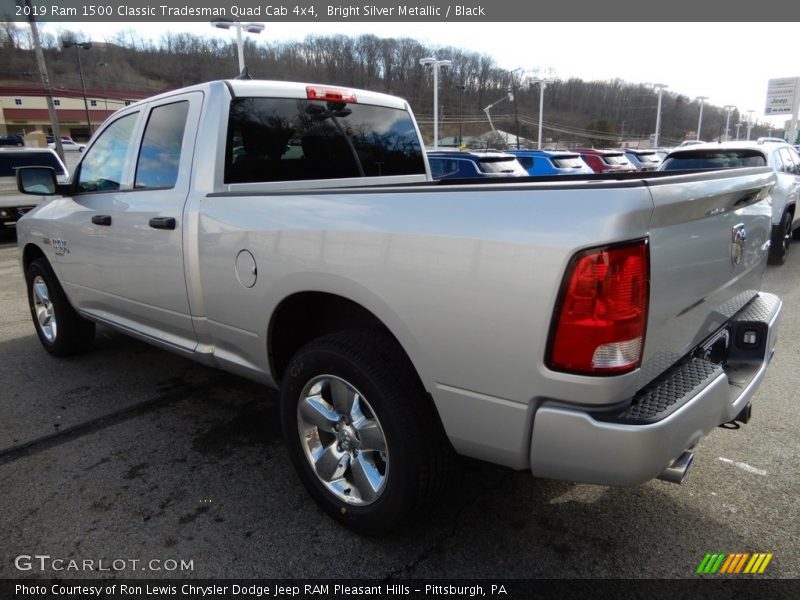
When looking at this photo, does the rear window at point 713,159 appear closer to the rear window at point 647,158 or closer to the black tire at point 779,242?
the black tire at point 779,242

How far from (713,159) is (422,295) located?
23.3 ft

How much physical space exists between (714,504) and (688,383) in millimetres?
1019

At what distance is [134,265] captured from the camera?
11.1ft

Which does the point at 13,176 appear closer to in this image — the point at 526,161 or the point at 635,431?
the point at 526,161

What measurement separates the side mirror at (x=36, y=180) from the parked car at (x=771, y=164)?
6.27m

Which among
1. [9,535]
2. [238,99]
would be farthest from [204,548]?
[238,99]

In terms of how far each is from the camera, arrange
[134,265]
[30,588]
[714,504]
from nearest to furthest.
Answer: [30,588], [714,504], [134,265]

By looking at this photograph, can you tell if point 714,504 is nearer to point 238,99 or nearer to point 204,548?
point 204,548

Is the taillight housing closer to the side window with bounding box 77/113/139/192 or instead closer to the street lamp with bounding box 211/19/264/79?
the side window with bounding box 77/113/139/192

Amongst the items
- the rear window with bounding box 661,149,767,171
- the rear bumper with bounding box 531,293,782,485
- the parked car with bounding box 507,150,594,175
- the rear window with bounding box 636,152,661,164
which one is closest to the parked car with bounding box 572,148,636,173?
the rear window with bounding box 636,152,661,164

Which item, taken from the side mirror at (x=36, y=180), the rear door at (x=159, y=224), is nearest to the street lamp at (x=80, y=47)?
the side mirror at (x=36, y=180)

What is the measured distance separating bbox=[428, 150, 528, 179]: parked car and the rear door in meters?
8.33

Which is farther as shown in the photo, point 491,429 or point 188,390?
point 188,390

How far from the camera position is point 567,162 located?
14.1m
